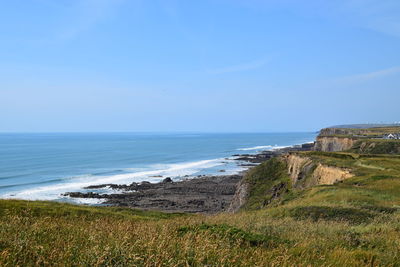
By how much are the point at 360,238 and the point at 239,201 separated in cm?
4300

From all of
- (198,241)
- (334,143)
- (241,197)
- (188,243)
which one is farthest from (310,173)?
(334,143)

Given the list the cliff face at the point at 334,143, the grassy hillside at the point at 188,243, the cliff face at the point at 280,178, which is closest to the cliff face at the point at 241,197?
the cliff face at the point at 280,178

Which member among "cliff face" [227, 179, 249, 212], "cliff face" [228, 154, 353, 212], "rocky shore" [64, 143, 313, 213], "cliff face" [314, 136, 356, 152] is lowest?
"rocky shore" [64, 143, 313, 213]

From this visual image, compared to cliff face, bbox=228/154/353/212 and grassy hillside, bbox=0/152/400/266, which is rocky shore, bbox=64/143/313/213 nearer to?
cliff face, bbox=228/154/353/212

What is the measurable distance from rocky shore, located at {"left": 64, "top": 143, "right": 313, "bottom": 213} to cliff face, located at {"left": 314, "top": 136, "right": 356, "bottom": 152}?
1119 inches

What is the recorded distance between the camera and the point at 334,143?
94.6m

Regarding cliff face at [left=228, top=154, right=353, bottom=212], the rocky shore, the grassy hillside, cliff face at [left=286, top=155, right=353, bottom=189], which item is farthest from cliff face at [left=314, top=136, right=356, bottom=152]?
the grassy hillside

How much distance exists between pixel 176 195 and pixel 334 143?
49351 mm

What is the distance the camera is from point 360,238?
11.3 metres

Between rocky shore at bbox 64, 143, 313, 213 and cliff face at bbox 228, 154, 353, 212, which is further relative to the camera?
rocky shore at bbox 64, 143, 313, 213

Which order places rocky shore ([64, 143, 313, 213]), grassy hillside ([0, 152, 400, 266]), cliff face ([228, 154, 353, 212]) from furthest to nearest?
rocky shore ([64, 143, 313, 213]), cliff face ([228, 154, 353, 212]), grassy hillside ([0, 152, 400, 266])

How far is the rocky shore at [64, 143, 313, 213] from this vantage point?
201ft

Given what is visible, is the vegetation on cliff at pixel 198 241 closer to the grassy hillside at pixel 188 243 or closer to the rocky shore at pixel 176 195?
the grassy hillside at pixel 188 243

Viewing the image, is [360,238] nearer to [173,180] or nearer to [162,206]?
[162,206]
